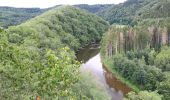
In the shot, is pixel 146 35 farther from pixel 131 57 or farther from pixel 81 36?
pixel 81 36

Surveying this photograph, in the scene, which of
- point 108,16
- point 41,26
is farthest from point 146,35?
point 108,16

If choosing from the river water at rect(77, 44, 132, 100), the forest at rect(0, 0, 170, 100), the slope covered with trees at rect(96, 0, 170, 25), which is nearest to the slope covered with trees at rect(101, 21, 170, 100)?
the forest at rect(0, 0, 170, 100)

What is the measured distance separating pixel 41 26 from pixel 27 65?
91.0m

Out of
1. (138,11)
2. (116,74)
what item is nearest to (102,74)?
(116,74)

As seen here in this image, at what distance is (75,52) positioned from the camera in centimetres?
10869

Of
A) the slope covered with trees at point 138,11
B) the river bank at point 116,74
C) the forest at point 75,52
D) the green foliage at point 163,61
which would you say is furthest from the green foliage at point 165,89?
the slope covered with trees at point 138,11

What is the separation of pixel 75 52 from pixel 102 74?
3052 centimetres

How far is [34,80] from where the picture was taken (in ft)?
57.7

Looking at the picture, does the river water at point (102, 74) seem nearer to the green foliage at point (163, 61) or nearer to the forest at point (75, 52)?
the forest at point (75, 52)

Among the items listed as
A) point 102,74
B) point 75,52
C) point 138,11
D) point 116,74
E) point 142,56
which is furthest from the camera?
point 138,11

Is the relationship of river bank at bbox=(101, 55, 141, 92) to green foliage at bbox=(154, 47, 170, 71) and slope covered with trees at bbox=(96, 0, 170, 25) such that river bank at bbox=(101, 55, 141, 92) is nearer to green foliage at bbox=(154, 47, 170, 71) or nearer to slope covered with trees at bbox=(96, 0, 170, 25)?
green foliage at bbox=(154, 47, 170, 71)

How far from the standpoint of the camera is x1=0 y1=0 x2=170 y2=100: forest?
51.6ft

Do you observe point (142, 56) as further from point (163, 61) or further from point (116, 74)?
point (116, 74)

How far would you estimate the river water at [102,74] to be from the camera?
221 feet
